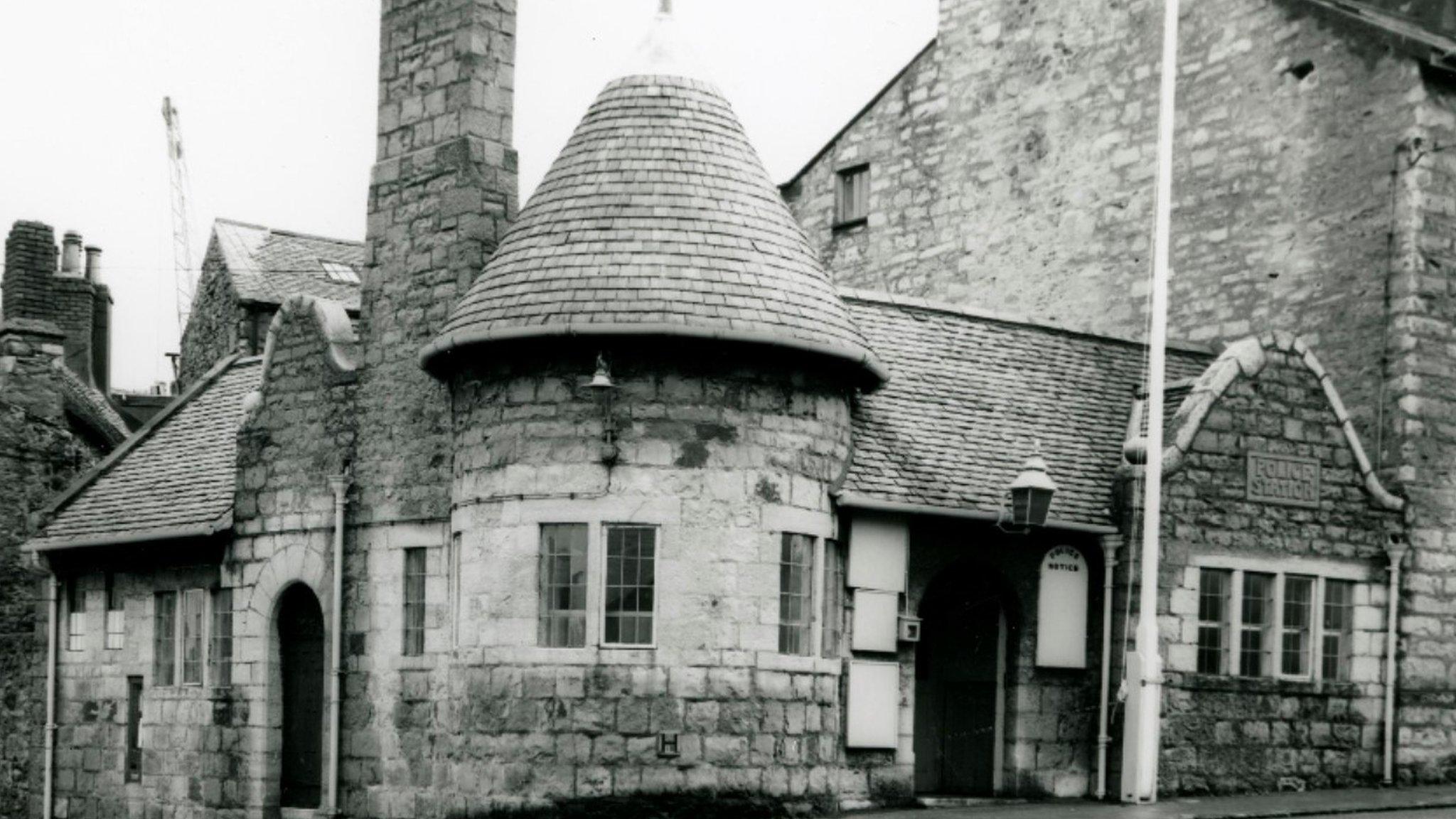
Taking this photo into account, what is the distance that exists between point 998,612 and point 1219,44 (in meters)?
8.87

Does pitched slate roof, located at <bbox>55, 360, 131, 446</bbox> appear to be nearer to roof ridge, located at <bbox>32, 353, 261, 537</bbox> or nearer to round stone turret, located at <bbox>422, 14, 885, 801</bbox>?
roof ridge, located at <bbox>32, 353, 261, 537</bbox>

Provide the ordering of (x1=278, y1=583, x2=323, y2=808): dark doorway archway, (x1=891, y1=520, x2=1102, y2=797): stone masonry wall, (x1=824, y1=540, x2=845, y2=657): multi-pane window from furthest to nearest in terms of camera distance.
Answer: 1. (x1=278, y1=583, x2=323, y2=808): dark doorway archway
2. (x1=891, y1=520, x2=1102, y2=797): stone masonry wall
3. (x1=824, y1=540, x2=845, y2=657): multi-pane window

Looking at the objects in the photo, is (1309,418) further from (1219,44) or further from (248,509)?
(248,509)

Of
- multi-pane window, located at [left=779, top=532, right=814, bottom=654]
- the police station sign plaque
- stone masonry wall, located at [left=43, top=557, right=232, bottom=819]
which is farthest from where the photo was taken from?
stone masonry wall, located at [left=43, top=557, right=232, bottom=819]

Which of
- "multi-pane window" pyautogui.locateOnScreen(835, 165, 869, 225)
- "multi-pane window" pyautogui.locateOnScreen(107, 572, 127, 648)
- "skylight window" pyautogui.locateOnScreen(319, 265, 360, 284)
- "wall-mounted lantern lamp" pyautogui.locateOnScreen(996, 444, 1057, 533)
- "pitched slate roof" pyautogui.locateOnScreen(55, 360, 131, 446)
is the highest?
"multi-pane window" pyautogui.locateOnScreen(835, 165, 869, 225)

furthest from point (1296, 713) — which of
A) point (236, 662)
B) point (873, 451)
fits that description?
point (236, 662)

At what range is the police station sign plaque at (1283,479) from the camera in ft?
74.4

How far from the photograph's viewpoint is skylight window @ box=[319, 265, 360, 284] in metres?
35.4

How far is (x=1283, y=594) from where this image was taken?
22.9 meters

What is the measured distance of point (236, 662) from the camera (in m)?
24.0

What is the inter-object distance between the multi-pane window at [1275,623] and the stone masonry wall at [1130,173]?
2.32m

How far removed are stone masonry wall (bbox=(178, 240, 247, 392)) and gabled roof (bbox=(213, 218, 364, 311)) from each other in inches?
8.4

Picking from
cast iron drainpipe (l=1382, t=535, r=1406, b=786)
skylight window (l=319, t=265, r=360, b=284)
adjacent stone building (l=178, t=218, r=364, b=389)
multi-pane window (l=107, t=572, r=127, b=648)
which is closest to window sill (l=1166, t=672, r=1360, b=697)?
cast iron drainpipe (l=1382, t=535, r=1406, b=786)

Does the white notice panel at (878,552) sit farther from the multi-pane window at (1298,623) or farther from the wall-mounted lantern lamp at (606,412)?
the multi-pane window at (1298,623)
